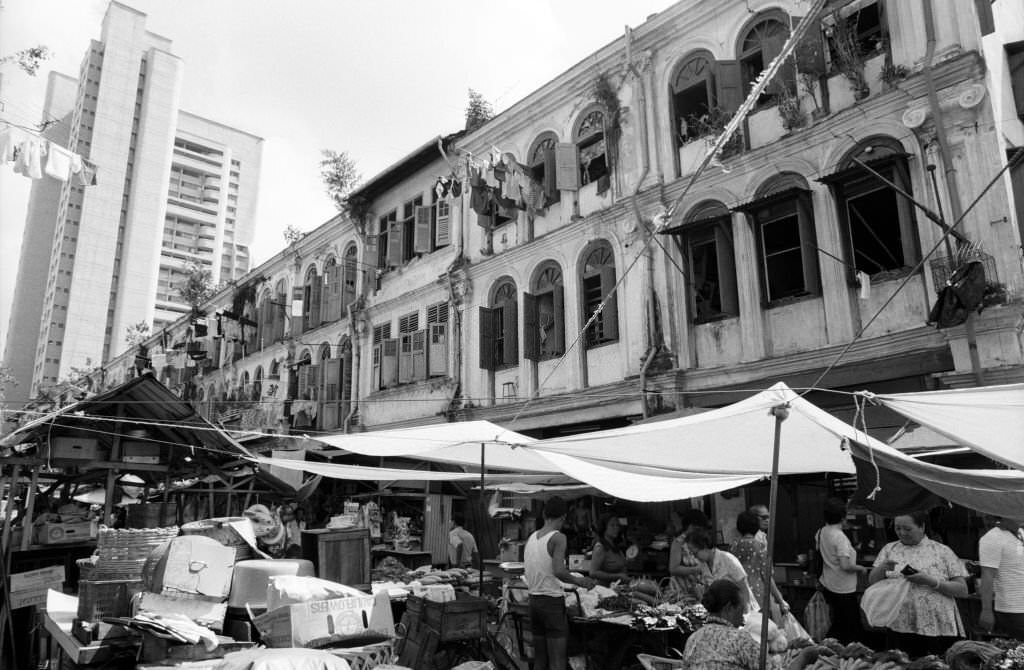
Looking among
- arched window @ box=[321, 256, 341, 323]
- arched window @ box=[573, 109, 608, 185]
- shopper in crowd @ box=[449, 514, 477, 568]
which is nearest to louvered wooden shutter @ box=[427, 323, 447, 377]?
shopper in crowd @ box=[449, 514, 477, 568]

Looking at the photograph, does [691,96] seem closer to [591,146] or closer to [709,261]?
[591,146]

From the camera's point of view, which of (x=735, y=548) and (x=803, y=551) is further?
(x=803, y=551)

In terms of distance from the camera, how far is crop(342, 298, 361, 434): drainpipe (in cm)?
2009

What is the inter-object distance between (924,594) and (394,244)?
1607 cm

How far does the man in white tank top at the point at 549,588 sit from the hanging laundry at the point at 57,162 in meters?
7.47

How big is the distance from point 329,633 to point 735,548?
13.0 ft

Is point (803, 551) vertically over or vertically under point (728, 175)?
under

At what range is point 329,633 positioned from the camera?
5250mm

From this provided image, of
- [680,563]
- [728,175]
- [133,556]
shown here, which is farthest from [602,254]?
[133,556]

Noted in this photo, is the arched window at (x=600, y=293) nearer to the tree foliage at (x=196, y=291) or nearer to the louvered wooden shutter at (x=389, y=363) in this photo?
the louvered wooden shutter at (x=389, y=363)

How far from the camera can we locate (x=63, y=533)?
423 inches

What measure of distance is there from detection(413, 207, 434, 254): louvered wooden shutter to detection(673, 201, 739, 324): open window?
773 cm

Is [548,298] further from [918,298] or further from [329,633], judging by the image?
[329,633]

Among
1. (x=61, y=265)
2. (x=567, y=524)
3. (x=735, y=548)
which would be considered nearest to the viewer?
(x=735, y=548)
